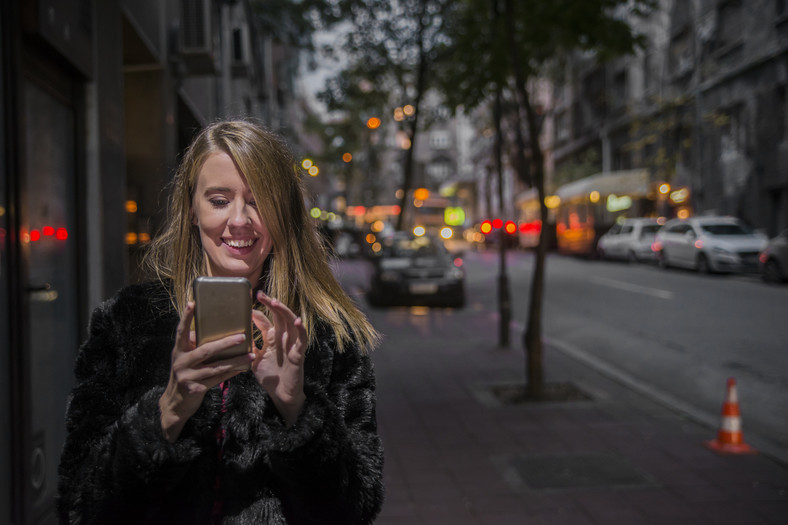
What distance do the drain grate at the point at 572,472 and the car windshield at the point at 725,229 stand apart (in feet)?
58.9

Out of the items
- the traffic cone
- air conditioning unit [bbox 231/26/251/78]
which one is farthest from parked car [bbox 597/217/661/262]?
the traffic cone

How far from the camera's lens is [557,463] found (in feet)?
16.9

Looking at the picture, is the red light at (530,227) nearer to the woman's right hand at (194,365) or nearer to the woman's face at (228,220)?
the woman's face at (228,220)

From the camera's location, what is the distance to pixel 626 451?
541 centimetres

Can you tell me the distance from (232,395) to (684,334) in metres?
10.5

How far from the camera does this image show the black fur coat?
155cm

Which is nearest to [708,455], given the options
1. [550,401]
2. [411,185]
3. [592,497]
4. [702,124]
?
[592,497]

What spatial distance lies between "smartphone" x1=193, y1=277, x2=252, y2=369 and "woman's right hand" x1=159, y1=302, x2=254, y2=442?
0.01 metres

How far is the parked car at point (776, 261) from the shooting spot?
16766mm

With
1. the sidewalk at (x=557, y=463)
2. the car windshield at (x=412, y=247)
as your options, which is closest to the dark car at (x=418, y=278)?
the car windshield at (x=412, y=247)

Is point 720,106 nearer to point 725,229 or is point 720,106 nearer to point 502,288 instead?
point 725,229

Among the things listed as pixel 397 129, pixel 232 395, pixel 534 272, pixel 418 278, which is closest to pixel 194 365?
pixel 232 395

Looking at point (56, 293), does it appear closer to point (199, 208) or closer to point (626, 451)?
point (199, 208)

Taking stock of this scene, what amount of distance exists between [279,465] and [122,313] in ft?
1.70
